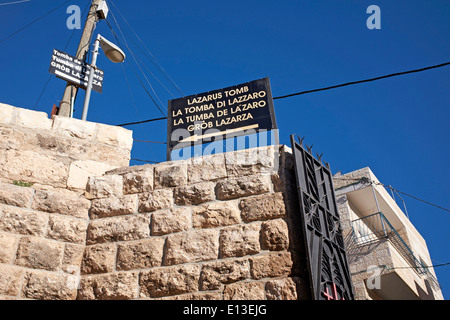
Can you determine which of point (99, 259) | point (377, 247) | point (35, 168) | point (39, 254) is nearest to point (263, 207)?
point (99, 259)

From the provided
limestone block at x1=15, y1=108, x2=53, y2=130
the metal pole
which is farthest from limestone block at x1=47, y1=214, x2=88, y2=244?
the metal pole

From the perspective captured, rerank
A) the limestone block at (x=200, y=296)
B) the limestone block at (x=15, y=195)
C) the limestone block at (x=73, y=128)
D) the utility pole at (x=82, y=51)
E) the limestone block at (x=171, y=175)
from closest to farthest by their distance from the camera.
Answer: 1. the limestone block at (x=200, y=296)
2. the limestone block at (x=15, y=195)
3. the limestone block at (x=171, y=175)
4. the limestone block at (x=73, y=128)
5. the utility pole at (x=82, y=51)

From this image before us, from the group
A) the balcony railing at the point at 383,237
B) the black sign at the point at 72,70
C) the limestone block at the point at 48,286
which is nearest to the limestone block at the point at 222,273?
the limestone block at the point at 48,286

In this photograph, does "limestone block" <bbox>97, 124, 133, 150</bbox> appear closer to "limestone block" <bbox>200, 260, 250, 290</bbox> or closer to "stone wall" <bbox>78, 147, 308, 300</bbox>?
"stone wall" <bbox>78, 147, 308, 300</bbox>

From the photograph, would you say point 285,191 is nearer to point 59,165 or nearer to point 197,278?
point 197,278

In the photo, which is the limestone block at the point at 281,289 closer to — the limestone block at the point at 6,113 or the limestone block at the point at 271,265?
the limestone block at the point at 271,265

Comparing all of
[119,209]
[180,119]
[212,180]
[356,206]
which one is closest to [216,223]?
[212,180]

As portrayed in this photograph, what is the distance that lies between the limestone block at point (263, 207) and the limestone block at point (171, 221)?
584 millimetres

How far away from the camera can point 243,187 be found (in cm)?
455

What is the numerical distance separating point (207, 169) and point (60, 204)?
1.62 m

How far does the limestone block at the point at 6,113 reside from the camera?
498 cm

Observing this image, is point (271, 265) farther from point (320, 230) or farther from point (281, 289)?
point (320, 230)

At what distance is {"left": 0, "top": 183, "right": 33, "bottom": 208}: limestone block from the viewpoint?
4430 mm

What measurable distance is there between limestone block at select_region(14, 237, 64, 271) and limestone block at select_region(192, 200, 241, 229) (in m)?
1.43
